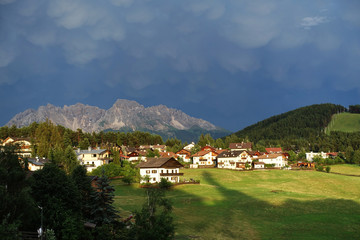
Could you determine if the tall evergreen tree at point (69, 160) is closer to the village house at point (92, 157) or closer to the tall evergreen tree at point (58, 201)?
the village house at point (92, 157)

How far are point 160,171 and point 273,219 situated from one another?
4169 centimetres

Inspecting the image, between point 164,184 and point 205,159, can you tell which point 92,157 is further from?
point 164,184

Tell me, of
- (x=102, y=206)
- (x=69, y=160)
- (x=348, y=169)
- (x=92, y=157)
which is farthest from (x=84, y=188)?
(x=348, y=169)

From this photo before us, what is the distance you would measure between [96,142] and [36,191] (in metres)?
132

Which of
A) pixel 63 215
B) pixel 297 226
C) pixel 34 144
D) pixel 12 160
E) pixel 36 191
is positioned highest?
pixel 34 144

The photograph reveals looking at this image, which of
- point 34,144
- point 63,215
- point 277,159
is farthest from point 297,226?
point 34,144

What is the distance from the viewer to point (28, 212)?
2870 centimetres

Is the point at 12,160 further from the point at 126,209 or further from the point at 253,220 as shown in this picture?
the point at 253,220

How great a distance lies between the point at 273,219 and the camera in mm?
47312

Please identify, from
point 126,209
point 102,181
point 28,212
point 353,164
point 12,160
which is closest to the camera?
point 28,212

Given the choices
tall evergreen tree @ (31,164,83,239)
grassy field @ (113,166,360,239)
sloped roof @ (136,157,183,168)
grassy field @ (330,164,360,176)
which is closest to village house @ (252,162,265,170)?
grassy field @ (330,164,360,176)

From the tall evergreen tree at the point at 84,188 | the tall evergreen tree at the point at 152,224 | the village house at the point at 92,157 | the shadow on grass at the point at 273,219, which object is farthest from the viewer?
the village house at the point at 92,157

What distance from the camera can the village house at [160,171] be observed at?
3307 inches

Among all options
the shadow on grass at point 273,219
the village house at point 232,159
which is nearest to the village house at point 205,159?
the village house at point 232,159
